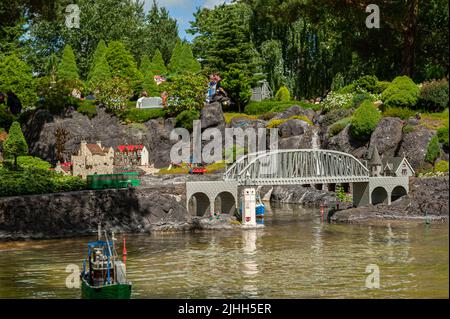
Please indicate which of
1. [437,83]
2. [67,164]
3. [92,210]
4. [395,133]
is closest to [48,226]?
[92,210]

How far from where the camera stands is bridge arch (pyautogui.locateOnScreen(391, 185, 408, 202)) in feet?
260

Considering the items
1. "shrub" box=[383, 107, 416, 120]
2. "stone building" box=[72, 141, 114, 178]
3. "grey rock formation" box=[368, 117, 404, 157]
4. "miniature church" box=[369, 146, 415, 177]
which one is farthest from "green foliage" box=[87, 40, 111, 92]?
"miniature church" box=[369, 146, 415, 177]

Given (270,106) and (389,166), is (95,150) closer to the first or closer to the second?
(270,106)

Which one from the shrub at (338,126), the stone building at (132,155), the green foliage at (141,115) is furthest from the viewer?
the green foliage at (141,115)

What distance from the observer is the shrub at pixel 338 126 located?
94.2 metres

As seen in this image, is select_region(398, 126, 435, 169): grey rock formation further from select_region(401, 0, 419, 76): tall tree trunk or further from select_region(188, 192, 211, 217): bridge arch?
select_region(188, 192, 211, 217): bridge arch

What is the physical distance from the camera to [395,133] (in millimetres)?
85312

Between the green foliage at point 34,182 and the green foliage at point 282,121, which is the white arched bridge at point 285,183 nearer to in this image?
the green foliage at point 34,182

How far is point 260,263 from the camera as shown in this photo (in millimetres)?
49875

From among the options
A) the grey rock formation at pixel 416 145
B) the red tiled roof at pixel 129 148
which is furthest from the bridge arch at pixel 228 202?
the red tiled roof at pixel 129 148

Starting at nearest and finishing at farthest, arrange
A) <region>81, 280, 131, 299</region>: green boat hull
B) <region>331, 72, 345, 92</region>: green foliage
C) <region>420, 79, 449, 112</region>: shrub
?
<region>81, 280, 131, 299</region>: green boat hull < <region>420, 79, 449, 112</region>: shrub < <region>331, 72, 345, 92</region>: green foliage

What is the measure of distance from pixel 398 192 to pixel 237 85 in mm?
36013

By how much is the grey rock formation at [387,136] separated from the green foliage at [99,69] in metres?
A: 42.9

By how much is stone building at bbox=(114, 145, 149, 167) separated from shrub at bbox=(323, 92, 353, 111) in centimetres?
2635
